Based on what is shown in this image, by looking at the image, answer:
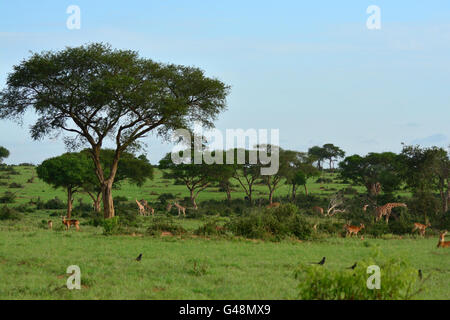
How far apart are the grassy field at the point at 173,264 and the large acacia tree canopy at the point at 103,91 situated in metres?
8.56

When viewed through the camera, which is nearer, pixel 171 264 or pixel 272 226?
pixel 171 264

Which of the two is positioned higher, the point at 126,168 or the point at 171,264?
the point at 126,168

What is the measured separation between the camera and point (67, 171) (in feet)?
116

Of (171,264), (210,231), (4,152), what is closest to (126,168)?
(210,231)

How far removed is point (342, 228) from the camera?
75.2 ft

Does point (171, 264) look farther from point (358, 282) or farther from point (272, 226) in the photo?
point (272, 226)

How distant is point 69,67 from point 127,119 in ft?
14.5

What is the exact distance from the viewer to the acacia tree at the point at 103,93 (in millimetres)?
26906

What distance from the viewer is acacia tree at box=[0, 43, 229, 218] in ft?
88.3

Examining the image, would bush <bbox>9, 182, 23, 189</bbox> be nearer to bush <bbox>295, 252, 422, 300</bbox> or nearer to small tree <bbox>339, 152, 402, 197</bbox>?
small tree <bbox>339, 152, 402, 197</bbox>

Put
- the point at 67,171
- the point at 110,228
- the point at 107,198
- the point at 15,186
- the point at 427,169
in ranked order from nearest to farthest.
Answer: the point at 110,228 → the point at 107,198 → the point at 427,169 → the point at 67,171 → the point at 15,186

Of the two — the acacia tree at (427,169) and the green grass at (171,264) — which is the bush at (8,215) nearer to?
the green grass at (171,264)

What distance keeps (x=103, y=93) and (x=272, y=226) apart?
40.0ft
